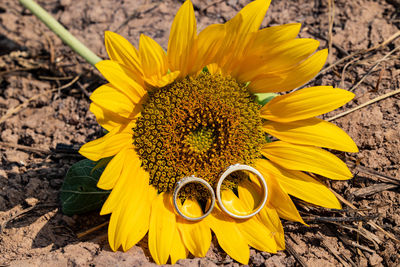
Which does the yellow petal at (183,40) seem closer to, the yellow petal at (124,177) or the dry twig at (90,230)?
the yellow petal at (124,177)

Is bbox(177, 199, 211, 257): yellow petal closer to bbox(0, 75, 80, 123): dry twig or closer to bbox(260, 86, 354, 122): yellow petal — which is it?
bbox(260, 86, 354, 122): yellow petal

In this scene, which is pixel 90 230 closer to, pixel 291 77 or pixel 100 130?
pixel 100 130

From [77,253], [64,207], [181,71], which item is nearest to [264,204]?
[181,71]

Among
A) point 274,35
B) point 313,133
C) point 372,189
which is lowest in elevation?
point 372,189

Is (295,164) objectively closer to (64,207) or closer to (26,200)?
(64,207)

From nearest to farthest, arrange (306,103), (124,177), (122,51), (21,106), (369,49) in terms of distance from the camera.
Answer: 1. (122,51)
2. (124,177)
3. (306,103)
4. (369,49)
5. (21,106)

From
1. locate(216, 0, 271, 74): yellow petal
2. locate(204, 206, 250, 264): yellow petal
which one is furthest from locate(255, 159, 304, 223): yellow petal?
locate(216, 0, 271, 74): yellow petal

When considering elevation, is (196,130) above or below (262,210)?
above

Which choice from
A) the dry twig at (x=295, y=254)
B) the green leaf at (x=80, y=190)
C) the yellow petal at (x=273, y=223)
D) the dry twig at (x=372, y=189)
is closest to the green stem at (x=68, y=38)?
the green leaf at (x=80, y=190)

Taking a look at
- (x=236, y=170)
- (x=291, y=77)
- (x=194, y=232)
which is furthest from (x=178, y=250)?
(x=291, y=77)
